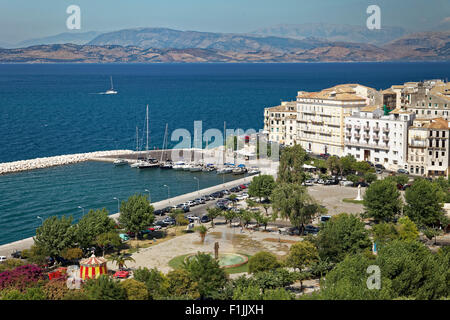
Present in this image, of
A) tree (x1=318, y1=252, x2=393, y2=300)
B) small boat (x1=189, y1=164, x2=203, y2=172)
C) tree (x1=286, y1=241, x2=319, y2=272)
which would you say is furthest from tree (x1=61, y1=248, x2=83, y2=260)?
small boat (x1=189, y1=164, x2=203, y2=172)

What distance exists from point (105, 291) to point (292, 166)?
36.3 m

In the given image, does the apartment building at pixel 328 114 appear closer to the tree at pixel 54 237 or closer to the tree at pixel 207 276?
the tree at pixel 54 237

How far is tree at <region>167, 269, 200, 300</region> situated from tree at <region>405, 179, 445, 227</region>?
2067 cm

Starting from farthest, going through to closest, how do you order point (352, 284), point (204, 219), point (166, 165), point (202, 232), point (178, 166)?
point (166, 165) → point (178, 166) → point (204, 219) → point (202, 232) → point (352, 284)

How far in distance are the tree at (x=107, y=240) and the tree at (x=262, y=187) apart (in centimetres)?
1628

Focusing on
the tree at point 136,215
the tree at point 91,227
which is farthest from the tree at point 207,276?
the tree at point 136,215

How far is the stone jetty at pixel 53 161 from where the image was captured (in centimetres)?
6982

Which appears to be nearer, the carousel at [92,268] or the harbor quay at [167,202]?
the carousel at [92,268]

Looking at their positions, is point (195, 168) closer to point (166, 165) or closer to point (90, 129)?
point (166, 165)

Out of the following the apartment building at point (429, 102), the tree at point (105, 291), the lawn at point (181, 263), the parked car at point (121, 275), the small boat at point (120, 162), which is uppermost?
the apartment building at point (429, 102)

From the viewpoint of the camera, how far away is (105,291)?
27.0 m

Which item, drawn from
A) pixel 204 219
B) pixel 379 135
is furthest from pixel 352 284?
pixel 379 135

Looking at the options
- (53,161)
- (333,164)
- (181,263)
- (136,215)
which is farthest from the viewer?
(53,161)

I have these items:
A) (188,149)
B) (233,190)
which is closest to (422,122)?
(233,190)
